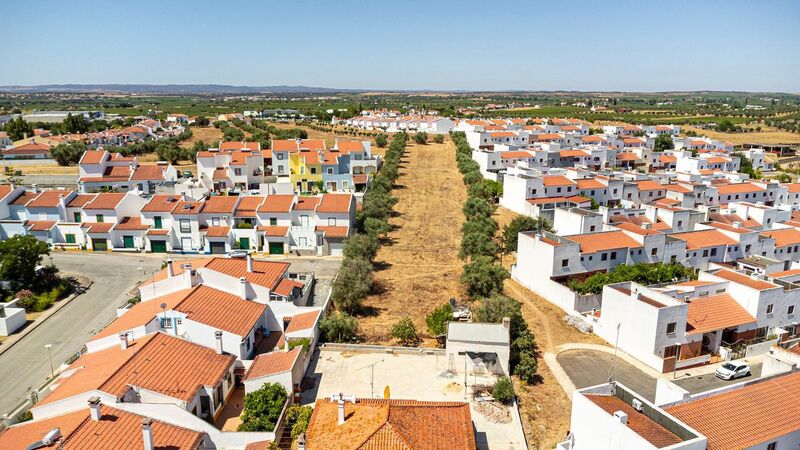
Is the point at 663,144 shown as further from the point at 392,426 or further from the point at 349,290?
the point at 392,426

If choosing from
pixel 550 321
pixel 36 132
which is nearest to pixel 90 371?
pixel 550 321

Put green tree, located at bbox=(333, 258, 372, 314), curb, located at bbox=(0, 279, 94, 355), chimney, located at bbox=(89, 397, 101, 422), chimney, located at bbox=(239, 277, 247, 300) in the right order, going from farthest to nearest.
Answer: green tree, located at bbox=(333, 258, 372, 314) → curb, located at bbox=(0, 279, 94, 355) → chimney, located at bbox=(239, 277, 247, 300) → chimney, located at bbox=(89, 397, 101, 422)

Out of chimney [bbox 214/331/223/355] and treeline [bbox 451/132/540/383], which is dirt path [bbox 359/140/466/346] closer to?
treeline [bbox 451/132/540/383]

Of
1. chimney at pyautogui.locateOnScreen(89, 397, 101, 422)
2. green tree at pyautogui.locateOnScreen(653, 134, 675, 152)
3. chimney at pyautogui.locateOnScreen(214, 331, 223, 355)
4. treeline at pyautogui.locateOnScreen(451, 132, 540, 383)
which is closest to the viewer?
chimney at pyautogui.locateOnScreen(89, 397, 101, 422)

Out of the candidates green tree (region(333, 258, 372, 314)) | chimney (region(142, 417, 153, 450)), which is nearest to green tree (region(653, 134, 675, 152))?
green tree (region(333, 258, 372, 314))

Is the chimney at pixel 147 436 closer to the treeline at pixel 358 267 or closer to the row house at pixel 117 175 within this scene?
the treeline at pixel 358 267

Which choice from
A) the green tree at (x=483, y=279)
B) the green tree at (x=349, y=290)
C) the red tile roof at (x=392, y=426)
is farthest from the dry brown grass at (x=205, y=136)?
the red tile roof at (x=392, y=426)

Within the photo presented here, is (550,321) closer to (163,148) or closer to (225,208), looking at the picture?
(225,208)
